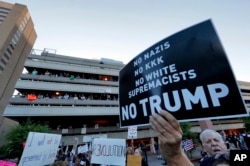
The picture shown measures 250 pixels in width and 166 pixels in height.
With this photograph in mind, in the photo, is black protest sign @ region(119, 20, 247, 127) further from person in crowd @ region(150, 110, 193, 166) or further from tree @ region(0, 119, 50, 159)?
tree @ region(0, 119, 50, 159)

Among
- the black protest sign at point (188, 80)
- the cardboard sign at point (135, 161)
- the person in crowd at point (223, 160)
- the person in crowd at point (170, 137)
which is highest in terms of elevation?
the black protest sign at point (188, 80)

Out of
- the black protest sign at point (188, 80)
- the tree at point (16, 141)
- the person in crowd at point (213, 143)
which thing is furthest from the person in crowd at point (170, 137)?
the tree at point (16, 141)

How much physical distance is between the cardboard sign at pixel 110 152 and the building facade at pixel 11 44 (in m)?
35.4

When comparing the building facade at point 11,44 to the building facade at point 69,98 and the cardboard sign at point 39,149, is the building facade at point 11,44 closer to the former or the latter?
the building facade at point 69,98

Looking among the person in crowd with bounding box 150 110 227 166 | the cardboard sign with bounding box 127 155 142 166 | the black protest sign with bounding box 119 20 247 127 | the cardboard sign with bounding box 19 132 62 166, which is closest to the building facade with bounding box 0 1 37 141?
the cardboard sign with bounding box 19 132 62 166

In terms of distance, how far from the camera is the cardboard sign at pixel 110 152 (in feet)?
19.5

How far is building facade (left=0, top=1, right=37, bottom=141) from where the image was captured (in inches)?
1554

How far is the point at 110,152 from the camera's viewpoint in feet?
20.2

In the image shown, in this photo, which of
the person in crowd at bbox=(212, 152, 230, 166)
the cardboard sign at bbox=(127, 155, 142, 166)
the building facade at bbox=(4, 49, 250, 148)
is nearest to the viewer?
the person in crowd at bbox=(212, 152, 230, 166)

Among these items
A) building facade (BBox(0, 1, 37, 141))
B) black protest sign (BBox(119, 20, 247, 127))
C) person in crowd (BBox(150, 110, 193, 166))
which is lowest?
person in crowd (BBox(150, 110, 193, 166))

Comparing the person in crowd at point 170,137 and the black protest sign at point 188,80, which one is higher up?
the black protest sign at point 188,80

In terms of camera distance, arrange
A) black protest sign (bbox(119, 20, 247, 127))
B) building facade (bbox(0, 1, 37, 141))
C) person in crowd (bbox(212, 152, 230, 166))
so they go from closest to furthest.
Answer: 1. black protest sign (bbox(119, 20, 247, 127))
2. person in crowd (bbox(212, 152, 230, 166))
3. building facade (bbox(0, 1, 37, 141))

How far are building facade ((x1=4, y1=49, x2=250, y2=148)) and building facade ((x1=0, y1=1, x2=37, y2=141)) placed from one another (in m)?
14.5

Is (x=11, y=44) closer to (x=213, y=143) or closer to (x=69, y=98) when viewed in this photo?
(x=69, y=98)
